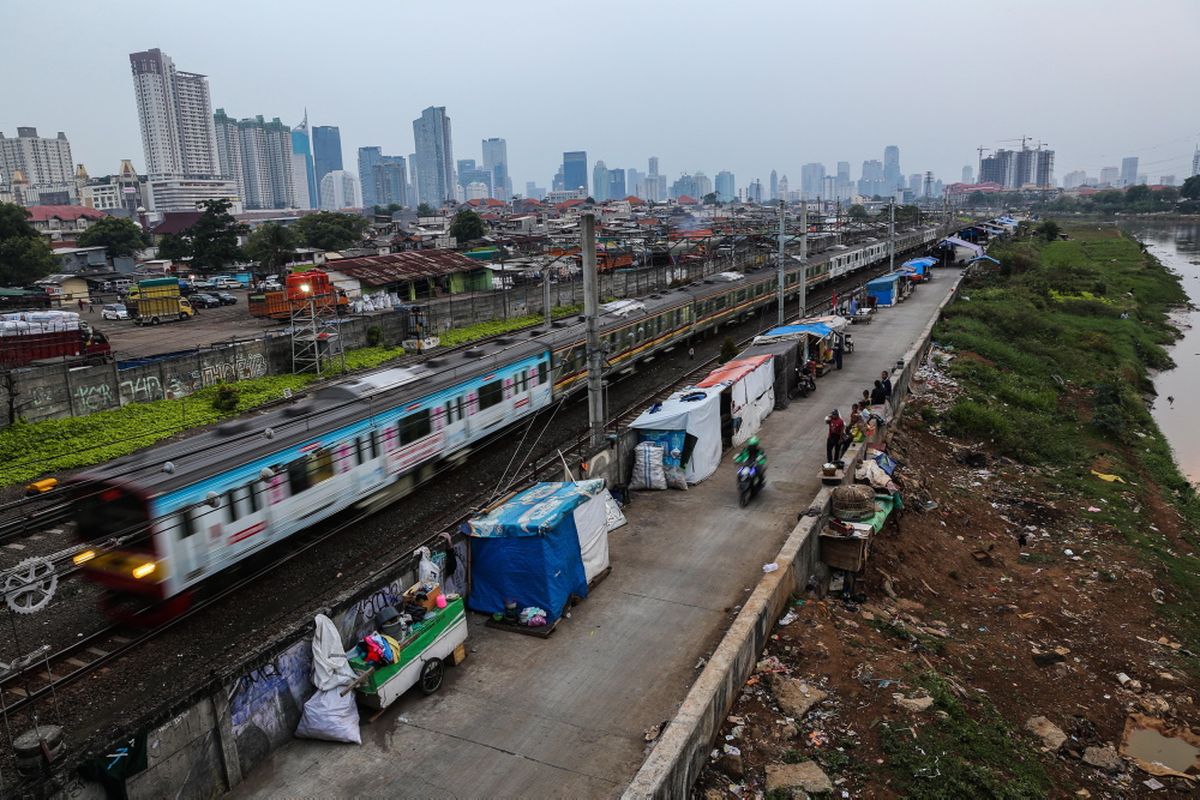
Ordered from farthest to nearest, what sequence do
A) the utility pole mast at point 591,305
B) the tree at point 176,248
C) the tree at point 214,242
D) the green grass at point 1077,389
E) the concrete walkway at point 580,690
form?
1. the tree at point 176,248
2. the tree at point 214,242
3. the green grass at point 1077,389
4. the utility pole mast at point 591,305
5. the concrete walkway at point 580,690

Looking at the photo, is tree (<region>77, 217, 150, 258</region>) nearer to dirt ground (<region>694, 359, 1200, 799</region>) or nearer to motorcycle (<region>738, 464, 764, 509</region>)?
motorcycle (<region>738, 464, 764, 509</region>)

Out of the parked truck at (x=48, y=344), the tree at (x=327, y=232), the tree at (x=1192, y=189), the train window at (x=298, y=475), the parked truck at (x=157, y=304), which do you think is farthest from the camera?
the tree at (x=1192, y=189)

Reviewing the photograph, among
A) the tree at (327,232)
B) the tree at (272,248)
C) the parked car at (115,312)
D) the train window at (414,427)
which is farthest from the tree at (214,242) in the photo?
the train window at (414,427)

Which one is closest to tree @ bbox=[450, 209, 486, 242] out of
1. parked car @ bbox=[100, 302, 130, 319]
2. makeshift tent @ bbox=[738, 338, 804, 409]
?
parked car @ bbox=[100, 302, 130, 319]

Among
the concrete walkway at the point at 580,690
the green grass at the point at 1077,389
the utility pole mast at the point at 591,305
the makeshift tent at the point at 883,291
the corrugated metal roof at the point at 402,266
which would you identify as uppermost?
the utility pole mast at the point at 591,305

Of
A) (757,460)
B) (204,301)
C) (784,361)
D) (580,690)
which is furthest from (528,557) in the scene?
(204,301)

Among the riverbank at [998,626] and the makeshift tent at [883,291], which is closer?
the riverbank at [998,626]

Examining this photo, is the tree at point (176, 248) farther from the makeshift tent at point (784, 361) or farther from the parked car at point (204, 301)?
the makeshift tent at point (784, 361)

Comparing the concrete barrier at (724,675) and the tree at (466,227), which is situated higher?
the tree at (466,227)
